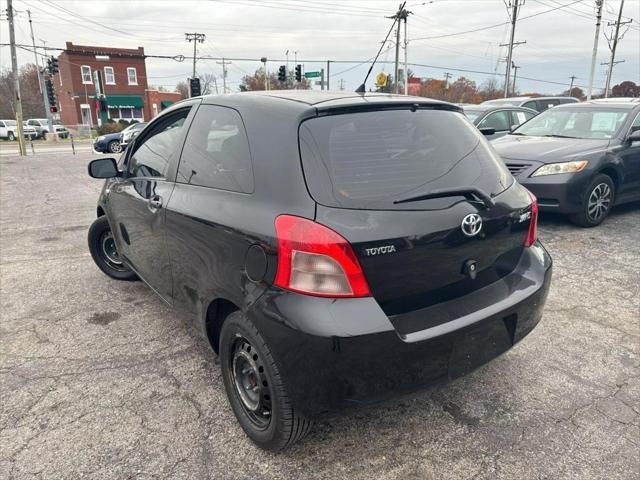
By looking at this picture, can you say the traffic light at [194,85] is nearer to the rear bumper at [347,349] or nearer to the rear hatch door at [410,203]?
the rear hatch door at [410,203]

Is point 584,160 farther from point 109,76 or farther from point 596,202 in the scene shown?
point 109,76

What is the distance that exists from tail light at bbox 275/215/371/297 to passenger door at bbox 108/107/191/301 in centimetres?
130

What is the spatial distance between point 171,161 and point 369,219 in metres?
1.62

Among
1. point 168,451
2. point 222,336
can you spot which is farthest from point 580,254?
point 168,451

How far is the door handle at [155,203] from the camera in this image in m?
2.94

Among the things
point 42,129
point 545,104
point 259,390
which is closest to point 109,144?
point 545,104

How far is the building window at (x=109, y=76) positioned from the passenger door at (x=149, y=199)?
52.6m

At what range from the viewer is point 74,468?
2.15 metres

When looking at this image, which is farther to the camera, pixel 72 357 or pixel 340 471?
pixel 72 357

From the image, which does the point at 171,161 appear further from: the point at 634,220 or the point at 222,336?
the point at 634,220

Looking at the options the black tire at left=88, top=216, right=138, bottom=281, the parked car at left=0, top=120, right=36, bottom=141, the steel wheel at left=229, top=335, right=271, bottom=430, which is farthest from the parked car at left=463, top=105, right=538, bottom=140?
the parked car at left=0, top=120, right=36, bottom=141

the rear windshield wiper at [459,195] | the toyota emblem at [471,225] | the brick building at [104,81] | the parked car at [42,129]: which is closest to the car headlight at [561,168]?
the rear windshield wiper at [459,195]

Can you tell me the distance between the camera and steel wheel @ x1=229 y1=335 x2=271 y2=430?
2.13 m

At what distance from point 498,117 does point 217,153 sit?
9.64 meters
